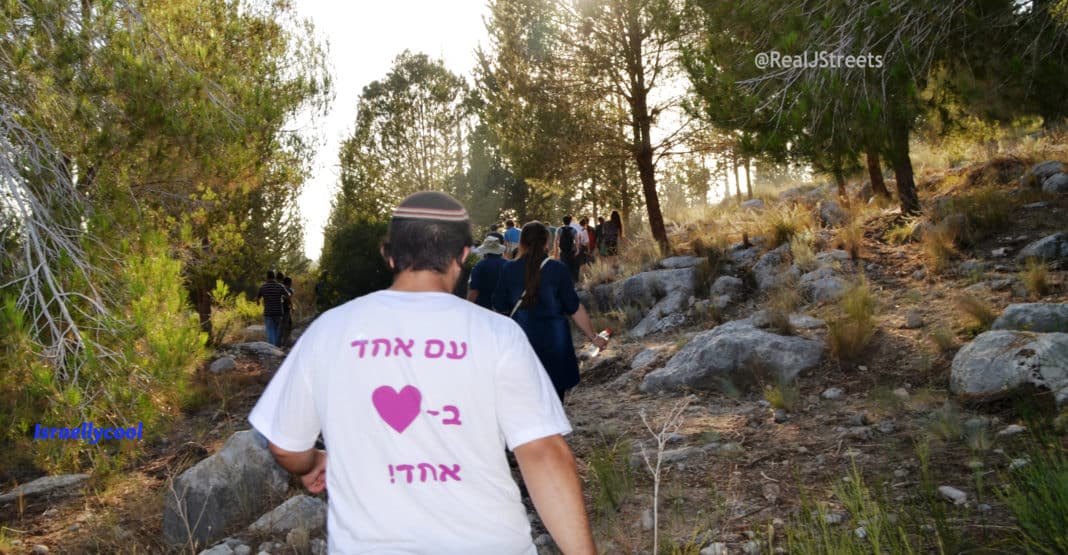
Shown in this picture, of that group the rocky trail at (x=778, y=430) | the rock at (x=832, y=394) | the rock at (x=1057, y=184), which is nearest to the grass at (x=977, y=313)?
the rocky trail at (x=778, y=430)

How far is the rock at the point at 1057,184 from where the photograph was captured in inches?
485

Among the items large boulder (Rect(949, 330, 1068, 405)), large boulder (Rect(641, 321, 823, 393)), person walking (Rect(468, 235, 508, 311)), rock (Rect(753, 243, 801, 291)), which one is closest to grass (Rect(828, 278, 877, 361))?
large boulder (Rect(641, 321, 823, 393))

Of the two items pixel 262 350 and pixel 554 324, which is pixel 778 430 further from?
pixel 262 350

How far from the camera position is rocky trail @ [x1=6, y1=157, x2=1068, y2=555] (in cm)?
449

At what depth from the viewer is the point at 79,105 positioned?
563cm

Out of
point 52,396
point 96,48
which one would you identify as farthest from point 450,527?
Answer: point 96,48

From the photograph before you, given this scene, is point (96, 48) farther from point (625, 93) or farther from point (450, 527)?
point (625, 93)

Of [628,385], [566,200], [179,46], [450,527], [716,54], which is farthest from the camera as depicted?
[566,200]

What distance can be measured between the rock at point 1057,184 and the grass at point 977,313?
619 centimetres

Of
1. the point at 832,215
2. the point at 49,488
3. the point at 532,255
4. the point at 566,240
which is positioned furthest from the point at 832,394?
the point at 832,215

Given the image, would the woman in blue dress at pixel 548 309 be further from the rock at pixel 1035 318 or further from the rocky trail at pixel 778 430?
the rock at pixel 1035 318

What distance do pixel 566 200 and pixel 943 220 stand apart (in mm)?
19850

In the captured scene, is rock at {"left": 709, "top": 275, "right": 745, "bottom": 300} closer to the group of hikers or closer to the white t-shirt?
the group of hikers

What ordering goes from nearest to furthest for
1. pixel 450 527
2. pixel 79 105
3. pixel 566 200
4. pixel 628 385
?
pixel 450 527, pixel 79 105, pixel 628 385, pixel 566 200
